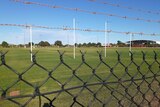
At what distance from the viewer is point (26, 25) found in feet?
63.3

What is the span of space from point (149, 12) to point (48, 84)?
18.2 meters

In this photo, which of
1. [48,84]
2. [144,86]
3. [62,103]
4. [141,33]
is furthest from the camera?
[141,33]

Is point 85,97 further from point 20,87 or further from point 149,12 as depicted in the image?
point 149,12

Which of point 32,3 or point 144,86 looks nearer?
point 144,86

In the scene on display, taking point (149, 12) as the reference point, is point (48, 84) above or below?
below

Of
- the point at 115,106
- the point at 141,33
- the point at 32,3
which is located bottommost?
the point at 115,106

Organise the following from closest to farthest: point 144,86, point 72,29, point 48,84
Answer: point 144,86 < point 48,84 < point 72,29

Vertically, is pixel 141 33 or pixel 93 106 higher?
pixel 141 33

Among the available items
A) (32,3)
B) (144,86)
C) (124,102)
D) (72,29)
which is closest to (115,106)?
(124,102)

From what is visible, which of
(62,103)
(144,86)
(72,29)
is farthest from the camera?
(72,29)

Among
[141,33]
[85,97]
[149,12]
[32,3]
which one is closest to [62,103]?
[85,97]

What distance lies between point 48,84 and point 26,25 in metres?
12.2

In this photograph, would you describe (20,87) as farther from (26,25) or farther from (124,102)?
(26,25)

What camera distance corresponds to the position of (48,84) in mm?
7777
